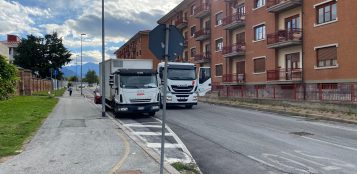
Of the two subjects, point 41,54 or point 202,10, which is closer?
point 202,10

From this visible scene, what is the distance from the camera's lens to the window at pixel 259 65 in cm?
3338

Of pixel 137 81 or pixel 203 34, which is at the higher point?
pixel 203 34

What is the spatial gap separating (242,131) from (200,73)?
69.1 feet

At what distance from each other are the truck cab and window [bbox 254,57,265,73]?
1086 centimetres

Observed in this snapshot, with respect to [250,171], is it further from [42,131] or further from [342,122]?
[342,122]

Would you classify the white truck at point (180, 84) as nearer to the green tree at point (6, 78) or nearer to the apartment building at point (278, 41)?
the apartment building at point (278, 41)

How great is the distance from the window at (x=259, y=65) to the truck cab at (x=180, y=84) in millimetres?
10864

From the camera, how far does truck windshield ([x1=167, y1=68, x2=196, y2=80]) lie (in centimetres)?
2392

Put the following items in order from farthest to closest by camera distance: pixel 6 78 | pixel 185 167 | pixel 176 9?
1. pixel 176 9
2. pixel 6 78
3. pixel 185 167

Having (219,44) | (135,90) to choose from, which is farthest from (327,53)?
(219,44)

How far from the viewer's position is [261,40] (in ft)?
109

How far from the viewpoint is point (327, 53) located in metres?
25.7

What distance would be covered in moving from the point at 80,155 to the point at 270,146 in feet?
16.2

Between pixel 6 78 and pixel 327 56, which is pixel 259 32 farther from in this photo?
pixel 6 78
